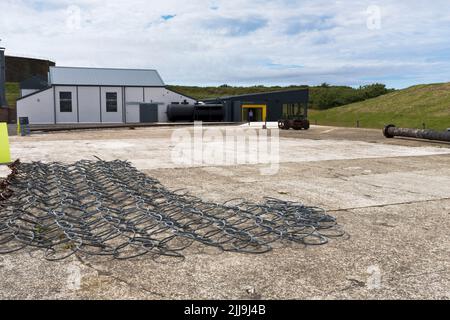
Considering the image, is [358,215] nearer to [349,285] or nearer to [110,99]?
[349,285]

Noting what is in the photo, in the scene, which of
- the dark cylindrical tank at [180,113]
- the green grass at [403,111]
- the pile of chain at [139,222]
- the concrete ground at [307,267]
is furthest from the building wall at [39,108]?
the concrete ground at [307,267]

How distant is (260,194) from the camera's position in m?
8.30

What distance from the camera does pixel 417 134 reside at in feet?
73.8

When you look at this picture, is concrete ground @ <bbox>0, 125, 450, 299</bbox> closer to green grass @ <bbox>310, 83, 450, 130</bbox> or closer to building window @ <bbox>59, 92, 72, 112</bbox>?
building window @ <bbox>59, 92, 72, 112</bbox>

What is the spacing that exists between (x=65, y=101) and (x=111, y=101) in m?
4.90

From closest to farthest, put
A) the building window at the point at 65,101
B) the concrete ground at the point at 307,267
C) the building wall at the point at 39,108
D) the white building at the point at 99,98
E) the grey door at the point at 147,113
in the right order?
the concrete ground at the point at 307,267 < the building wall at the point at 39,108 < the white building at the point at 99,98 < the building window at the point at 65,101 < the grey door at the point at 147,113

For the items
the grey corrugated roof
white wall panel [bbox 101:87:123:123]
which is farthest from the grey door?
the grey corrugated roof

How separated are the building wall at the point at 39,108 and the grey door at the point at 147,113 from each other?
372 inches

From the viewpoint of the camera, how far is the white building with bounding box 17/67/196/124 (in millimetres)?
43781

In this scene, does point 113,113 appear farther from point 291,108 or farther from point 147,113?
point 291,108

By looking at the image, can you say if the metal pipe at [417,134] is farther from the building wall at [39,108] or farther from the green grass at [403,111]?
the building wall at [39,108]

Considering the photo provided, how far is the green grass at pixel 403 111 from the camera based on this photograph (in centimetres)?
5078

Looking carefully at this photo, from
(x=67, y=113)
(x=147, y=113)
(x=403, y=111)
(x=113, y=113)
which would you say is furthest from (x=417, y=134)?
(x=403, y=111)
